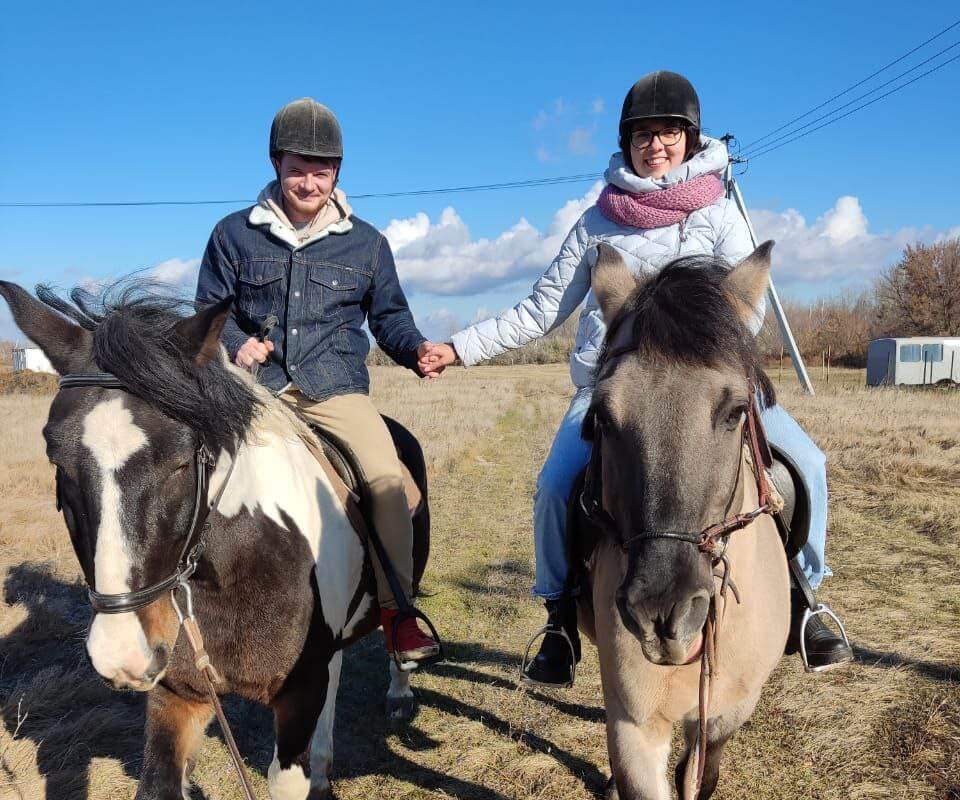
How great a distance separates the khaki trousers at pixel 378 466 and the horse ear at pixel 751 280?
6.54ft

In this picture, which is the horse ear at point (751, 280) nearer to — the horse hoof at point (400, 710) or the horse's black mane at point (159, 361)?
the horse's black mane at point (159, 361)

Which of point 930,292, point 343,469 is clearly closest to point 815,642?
point 343,469

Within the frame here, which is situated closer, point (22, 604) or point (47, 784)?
point (47, 784)

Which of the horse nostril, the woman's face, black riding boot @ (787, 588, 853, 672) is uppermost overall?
the woman's face

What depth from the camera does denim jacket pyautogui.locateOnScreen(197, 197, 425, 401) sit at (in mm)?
3652

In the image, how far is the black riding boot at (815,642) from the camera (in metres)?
3.28

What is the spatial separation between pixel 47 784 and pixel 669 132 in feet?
15.1

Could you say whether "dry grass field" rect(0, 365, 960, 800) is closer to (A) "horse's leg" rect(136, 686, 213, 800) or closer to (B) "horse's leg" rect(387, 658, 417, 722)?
(B) "horse's leg" rect(387, 658, 417, 722)

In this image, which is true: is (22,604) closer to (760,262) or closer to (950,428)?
(760,262)

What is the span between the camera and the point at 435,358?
385 cm

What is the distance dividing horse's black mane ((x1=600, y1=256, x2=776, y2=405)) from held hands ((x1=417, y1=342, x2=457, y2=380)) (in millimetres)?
1541

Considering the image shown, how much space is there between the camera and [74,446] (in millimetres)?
2172

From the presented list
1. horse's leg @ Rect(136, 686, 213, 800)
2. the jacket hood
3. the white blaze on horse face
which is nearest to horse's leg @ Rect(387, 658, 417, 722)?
horse's leg @ Rect(136, 686, 213, 800)

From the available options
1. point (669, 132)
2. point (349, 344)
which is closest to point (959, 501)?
point (669, 132)
